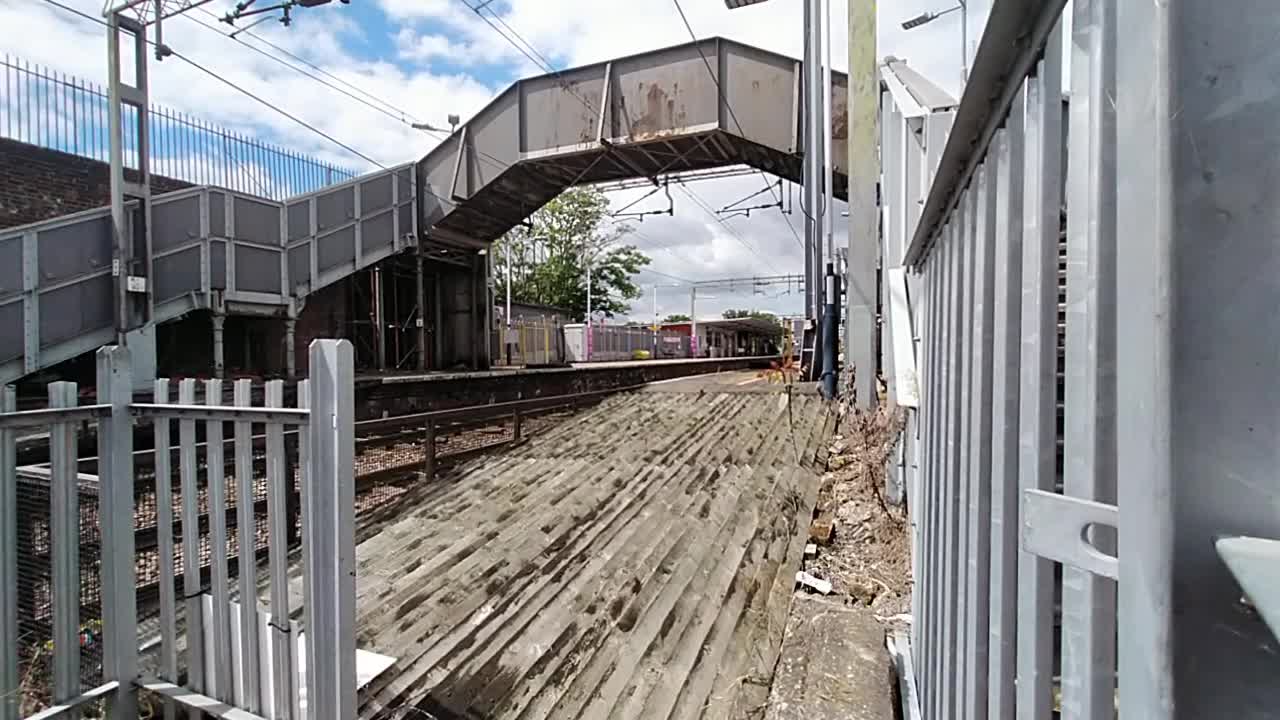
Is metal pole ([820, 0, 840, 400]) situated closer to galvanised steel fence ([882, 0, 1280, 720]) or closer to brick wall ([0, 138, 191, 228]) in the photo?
galvanised steel fence ([882, 0, 1280, 720])

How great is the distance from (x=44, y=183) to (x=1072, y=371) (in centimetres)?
1435

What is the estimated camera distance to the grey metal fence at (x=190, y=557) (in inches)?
70.9

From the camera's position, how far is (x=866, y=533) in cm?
423

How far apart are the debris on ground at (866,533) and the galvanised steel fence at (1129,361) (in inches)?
85.9

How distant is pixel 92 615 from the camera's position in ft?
7.73

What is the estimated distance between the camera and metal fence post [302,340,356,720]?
5.80 feet

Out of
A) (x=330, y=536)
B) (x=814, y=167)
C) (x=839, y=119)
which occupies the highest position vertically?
(x=839, y=119)

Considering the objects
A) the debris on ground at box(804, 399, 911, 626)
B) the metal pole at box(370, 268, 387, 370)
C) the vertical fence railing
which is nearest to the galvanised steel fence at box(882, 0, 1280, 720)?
the vertical fence railing

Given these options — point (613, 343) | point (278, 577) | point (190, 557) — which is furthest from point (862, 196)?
point (613, 343)

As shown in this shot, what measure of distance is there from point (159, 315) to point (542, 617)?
31.4 ft

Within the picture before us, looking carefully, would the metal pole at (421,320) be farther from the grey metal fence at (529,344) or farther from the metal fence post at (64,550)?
the metal fence post at (64,550)

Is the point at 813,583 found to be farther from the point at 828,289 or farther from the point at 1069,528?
the point at 828,289

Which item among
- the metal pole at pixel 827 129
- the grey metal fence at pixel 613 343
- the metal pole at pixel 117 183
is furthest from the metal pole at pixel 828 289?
the grey metal fence at pixel 613 343

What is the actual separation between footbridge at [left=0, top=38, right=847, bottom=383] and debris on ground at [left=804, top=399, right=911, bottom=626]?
676 cm
